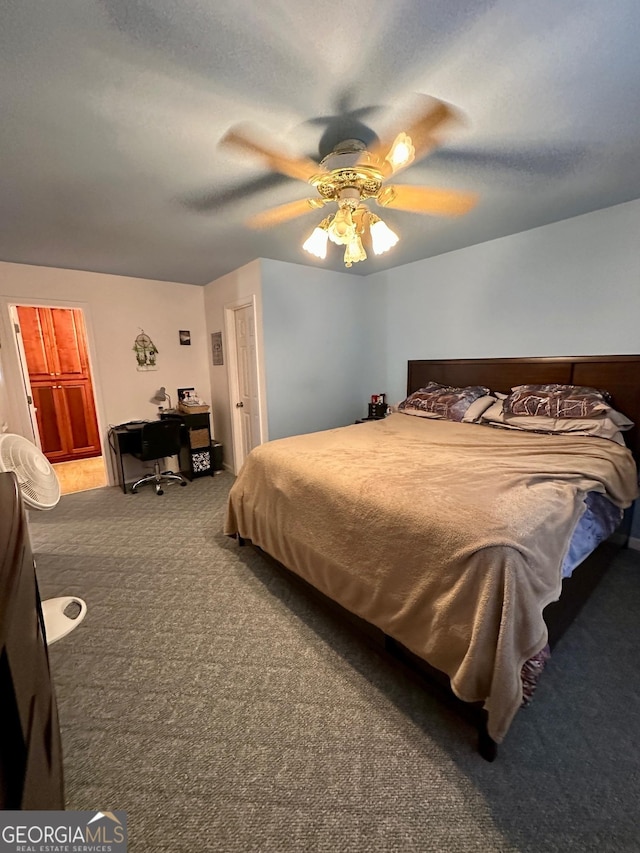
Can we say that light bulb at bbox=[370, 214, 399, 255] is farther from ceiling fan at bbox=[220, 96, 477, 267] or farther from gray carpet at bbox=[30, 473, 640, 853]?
gray carpet at bbox=[30, 473, 640, 853]

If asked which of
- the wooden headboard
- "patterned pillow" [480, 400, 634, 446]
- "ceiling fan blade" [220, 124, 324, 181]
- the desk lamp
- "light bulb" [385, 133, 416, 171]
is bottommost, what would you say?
"patterned pillow" [480, 400, 634, 446]

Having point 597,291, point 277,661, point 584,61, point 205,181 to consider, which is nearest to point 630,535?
point 597,291

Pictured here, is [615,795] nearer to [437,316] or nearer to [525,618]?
[525,618]

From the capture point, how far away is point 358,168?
1.62m

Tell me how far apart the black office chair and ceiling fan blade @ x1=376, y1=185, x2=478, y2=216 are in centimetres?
293

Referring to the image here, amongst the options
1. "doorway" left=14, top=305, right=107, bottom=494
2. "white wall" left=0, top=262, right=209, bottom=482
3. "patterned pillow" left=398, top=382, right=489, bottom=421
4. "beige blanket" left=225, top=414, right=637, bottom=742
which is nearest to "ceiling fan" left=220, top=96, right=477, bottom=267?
"beige blanket" left=225, top=414, right=637, bottom=742

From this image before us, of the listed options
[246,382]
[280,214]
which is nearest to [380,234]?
[280,214]

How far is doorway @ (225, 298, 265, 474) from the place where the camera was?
377cm

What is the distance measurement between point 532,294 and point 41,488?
12.1ft

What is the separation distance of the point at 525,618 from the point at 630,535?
2.12m

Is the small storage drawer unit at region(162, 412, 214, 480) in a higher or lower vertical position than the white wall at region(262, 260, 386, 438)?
lower

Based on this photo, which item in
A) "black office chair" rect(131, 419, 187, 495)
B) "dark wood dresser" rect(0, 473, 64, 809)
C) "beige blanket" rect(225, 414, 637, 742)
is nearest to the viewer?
"dark wood dresser" rect(0, 473, 64, 809)

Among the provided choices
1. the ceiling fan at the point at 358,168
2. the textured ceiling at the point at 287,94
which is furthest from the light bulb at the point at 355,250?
the textured ceiling at the point at 287,94

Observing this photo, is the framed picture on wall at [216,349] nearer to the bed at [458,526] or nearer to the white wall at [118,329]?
the white wall at [118,329]
